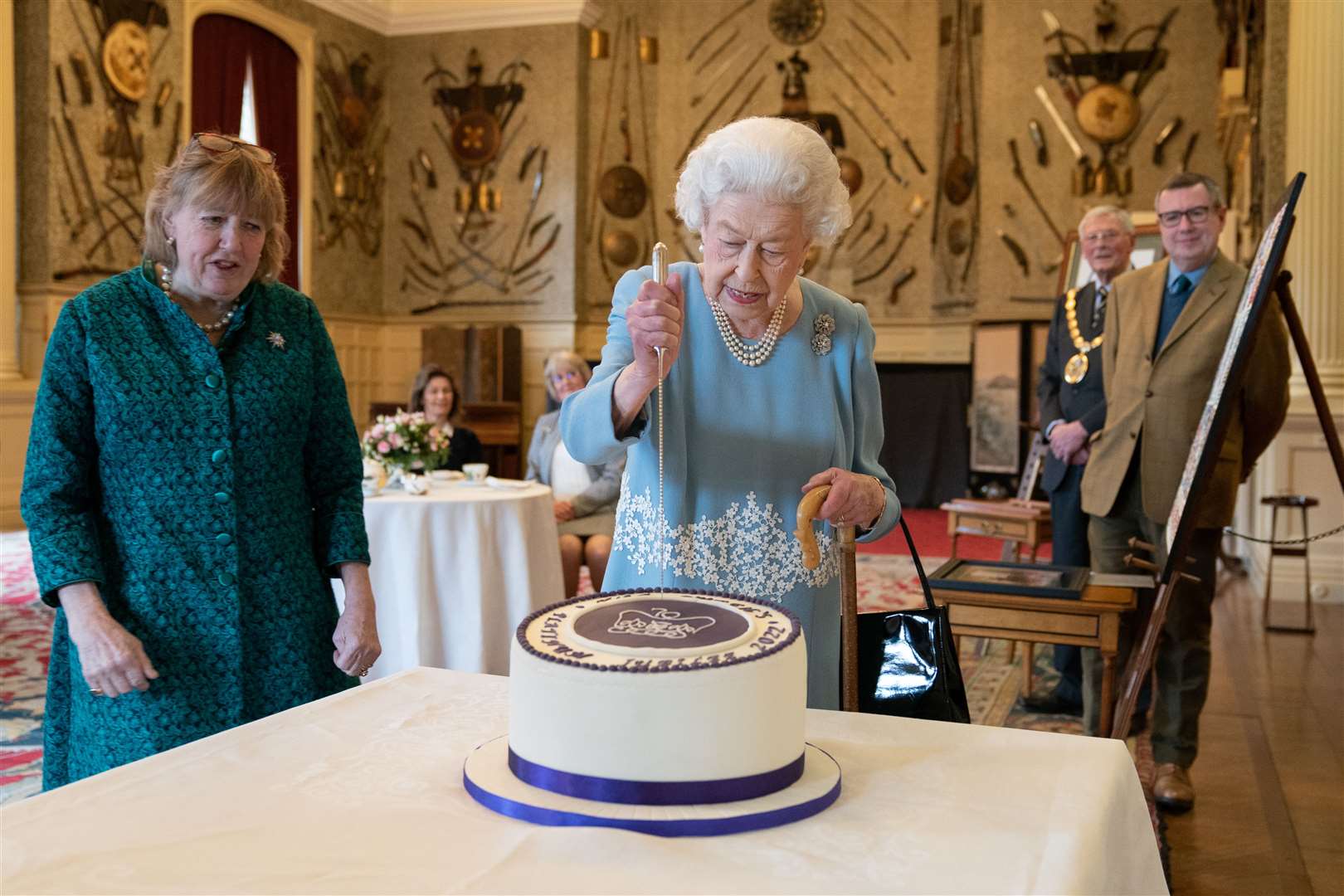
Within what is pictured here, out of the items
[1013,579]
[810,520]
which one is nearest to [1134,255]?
[1013,579]

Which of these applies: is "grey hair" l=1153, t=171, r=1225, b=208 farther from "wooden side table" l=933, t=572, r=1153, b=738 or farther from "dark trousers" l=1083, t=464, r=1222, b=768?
"wooden side table" l=933, t=572, r=1153, b=738

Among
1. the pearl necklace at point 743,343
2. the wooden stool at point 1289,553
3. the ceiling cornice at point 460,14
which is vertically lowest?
the wooden stool at point 1289,553

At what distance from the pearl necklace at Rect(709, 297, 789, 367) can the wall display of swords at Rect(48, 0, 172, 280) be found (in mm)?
8268

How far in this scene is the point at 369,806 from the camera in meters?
1.06

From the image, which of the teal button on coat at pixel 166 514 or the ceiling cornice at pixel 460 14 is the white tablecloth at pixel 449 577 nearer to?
the teal button on coat at pixel 166 514

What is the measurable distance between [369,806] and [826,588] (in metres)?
0.90

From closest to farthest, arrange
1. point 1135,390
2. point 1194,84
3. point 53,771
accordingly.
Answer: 1. point 53,771
2. point 1135,390
3. point 1194,84

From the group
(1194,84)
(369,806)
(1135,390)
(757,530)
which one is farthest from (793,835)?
(1194,84)

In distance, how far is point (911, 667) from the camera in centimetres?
167

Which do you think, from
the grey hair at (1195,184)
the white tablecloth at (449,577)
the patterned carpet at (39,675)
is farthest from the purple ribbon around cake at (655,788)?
the white tablecloth at (449,577)

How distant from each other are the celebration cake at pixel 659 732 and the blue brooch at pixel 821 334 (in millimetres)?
779

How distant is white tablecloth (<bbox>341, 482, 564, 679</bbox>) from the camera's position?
166 inches

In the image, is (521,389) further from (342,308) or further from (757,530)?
(757,530)

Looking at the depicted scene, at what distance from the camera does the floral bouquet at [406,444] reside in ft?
16.0
